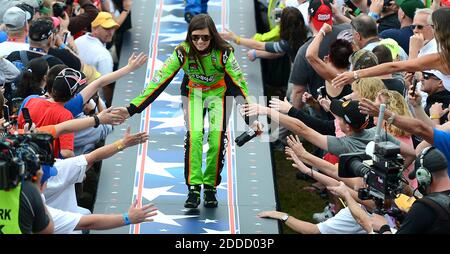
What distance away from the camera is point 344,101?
364 inches

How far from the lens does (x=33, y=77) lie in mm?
10234

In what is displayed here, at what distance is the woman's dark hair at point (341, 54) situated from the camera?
10820mm

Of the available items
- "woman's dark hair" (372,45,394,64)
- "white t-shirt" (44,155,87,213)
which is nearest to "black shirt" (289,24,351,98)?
"woman's dark hair" (372,45,394,64)

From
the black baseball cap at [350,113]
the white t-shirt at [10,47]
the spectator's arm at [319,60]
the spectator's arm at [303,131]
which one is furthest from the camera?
the white t-shirt at [10,47]

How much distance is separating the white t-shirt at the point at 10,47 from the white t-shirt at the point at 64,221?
349cm

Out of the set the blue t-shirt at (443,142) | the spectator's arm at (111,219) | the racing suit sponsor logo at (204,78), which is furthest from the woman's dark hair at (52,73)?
the blue t-shirt at (443,142)

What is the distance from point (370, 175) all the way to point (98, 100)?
5045 mm

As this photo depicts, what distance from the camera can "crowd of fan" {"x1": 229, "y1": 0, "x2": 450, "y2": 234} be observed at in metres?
7.62

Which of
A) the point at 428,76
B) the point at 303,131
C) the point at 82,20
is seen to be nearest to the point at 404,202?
the point at 303,131

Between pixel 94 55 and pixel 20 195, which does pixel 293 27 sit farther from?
pixel 20 195

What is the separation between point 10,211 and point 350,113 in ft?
10.9

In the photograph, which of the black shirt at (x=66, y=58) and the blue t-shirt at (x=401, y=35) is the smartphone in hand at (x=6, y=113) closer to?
the black shirt at (x=66, y=58)

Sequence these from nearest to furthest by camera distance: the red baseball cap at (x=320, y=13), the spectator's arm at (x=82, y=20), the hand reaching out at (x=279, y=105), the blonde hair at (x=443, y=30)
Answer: the blonde hair at (x=443, y=30), the hand reaching out at (x=279, y=105), the red baseball cap at (x=320, y=13), the spectator's arm at (x=82, y=20)
